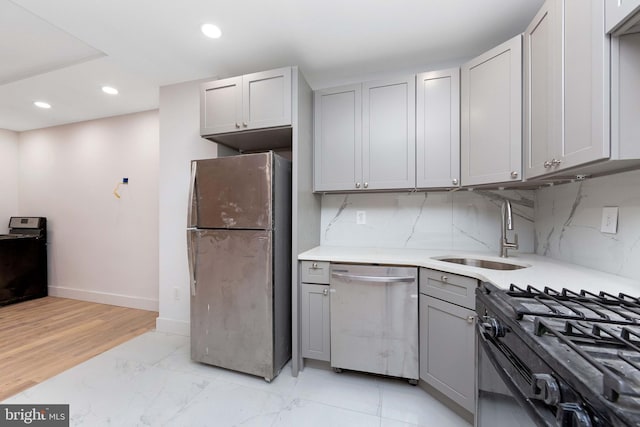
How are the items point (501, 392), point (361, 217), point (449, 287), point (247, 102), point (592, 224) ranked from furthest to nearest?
point (361, 217), point (247, 102), point (449, 287), point (592, 224), point (501, 392)

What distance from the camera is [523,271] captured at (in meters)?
1.42

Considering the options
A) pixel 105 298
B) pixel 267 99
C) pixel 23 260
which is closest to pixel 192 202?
pixel 267 99

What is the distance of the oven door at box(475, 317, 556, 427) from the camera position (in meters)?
0.61

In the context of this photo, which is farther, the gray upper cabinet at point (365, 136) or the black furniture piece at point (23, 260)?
the black furniture piece at point (23, 260)

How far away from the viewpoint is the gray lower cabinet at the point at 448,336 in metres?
1.48

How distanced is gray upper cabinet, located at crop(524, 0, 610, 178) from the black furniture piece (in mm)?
5722

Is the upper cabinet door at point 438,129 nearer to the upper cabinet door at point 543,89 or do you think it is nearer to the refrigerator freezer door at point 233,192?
the upper cabinet door at point 543,89

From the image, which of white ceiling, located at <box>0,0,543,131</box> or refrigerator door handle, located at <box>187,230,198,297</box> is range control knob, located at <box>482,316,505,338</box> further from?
refrigerator door handle, located at <box>187,230,198,297</box>

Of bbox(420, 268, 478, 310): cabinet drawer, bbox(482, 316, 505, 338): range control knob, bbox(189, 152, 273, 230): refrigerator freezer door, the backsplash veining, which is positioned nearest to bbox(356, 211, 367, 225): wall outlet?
the backsplash veining

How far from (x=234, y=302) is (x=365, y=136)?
1662 millimetres

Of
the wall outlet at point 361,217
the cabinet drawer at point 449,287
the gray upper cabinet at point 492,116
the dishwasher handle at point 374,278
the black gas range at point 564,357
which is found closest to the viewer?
the black gas range at point 564,357

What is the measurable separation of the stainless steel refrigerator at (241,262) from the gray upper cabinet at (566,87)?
159 cm

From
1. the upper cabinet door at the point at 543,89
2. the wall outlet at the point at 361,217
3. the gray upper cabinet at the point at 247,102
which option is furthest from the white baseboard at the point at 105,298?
the upper cabinet door at the point at 543,89

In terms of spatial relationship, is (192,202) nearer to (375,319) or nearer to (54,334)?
(375,319)
